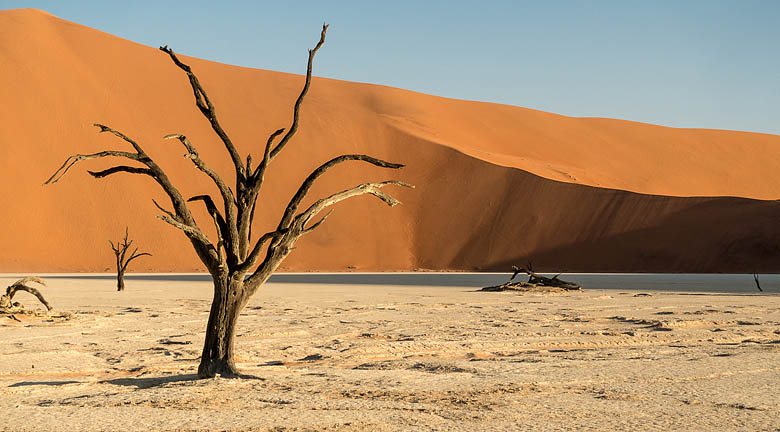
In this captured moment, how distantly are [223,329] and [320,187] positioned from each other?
212ft

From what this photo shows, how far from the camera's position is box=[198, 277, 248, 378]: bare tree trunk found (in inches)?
299

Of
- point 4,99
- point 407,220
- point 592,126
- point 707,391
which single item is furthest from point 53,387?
point 592,126

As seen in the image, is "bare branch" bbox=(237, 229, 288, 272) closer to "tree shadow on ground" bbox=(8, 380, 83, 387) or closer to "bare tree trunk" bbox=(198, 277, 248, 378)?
"bare tree trunk" bbox=(198, 277, 248, 378)

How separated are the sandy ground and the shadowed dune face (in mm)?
49330

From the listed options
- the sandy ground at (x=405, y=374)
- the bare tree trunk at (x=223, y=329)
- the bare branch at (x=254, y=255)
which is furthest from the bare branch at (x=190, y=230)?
the sandy ground at (x=405, y=374)

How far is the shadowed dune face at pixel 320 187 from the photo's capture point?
6219cm

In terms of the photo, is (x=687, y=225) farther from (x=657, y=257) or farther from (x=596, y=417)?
(x=596, y=417)

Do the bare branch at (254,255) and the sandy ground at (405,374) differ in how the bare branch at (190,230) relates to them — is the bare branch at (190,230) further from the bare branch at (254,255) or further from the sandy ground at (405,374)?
the sandy ground at (405,374)

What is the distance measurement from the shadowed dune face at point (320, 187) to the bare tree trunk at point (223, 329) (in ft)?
183

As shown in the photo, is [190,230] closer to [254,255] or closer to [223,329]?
[254,255]

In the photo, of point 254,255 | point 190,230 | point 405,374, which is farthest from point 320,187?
point 190,230

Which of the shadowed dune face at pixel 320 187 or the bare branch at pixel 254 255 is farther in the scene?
the shadowed dune face at pixel 320 187

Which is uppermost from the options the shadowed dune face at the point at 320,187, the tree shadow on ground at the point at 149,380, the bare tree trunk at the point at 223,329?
the shadowed dune face at the point at 320,187

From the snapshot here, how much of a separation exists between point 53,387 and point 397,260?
61058mm
